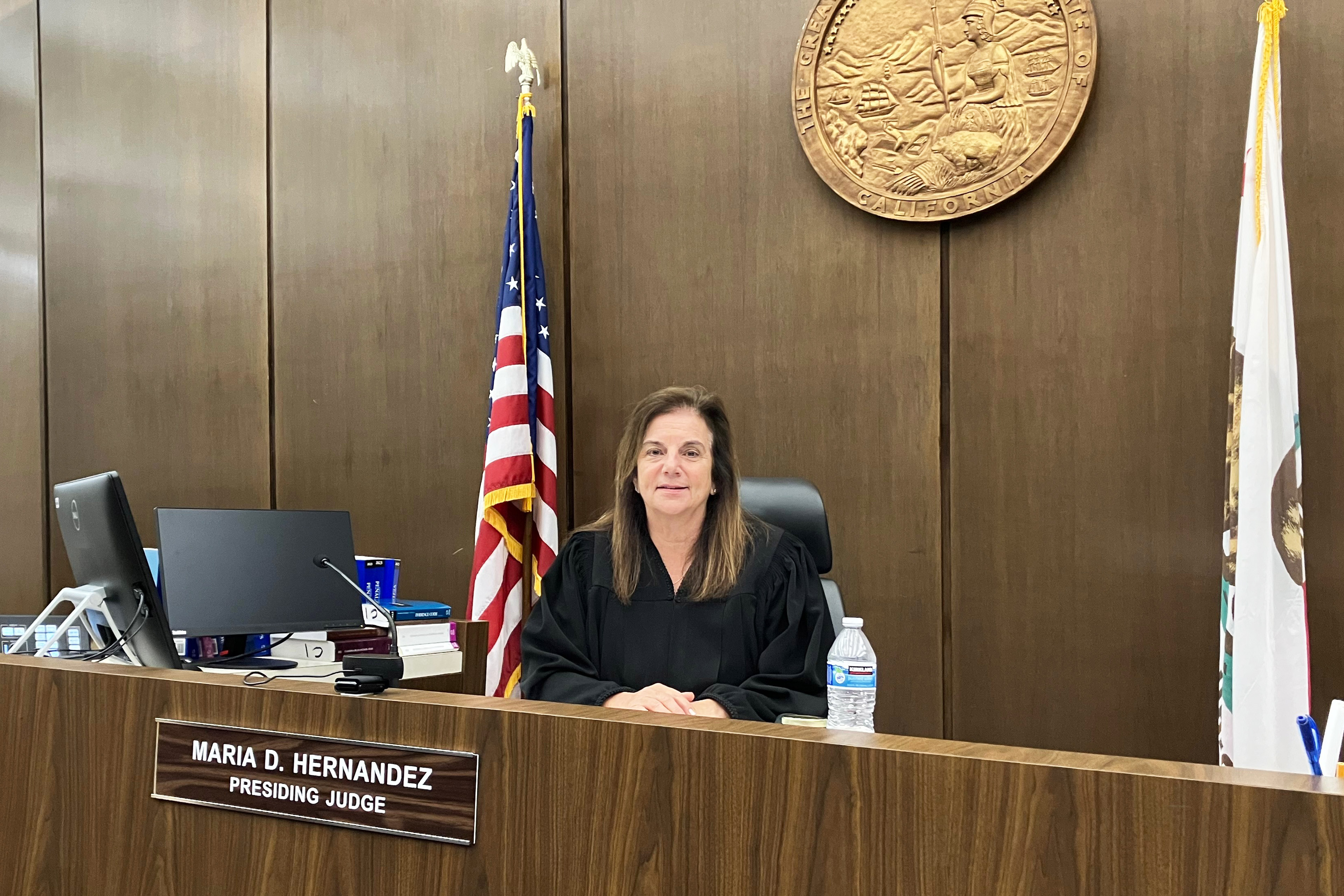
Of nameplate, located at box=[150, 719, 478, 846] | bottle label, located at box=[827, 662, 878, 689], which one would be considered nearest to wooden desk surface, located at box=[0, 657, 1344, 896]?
nameplate, located at box=[150, 719, 478, 846]

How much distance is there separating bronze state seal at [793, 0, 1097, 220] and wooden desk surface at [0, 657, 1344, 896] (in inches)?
90.0

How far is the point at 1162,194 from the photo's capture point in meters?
2.88

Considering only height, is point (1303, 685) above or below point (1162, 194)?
below

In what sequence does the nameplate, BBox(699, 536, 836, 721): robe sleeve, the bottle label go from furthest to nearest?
BBox(699, 536, 836, 721): robe sleeve → the bottle label → the nameplate

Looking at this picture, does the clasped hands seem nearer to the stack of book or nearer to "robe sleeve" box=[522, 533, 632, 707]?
"robe sleeve" box=[522, 533, 632, 707]

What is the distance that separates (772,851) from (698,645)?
1.00 m

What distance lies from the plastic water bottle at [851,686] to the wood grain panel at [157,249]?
323 centimetres

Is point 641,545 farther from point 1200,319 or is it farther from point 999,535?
point 1200,319

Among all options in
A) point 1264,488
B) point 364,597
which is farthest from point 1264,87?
point 364,597

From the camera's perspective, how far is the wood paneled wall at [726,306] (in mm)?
2854

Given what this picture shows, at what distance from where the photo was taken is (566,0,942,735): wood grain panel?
319 centimetres

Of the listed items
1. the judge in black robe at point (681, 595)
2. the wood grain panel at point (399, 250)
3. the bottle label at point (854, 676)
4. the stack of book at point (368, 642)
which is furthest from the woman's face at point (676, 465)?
the wood grain panel at point (399, 250)

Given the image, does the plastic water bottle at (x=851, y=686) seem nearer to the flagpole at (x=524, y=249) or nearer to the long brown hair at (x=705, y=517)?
the long brown hair at (x=705, y=517)

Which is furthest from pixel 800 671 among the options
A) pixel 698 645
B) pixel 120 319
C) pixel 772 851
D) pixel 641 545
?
pixel 120 319
